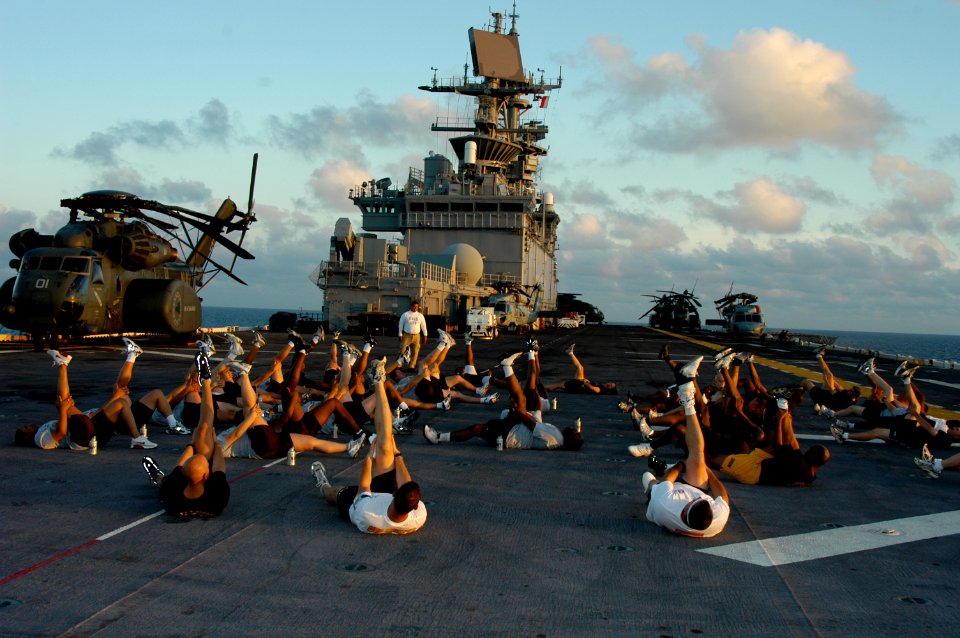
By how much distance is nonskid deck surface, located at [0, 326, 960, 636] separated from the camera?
4871 millimetres

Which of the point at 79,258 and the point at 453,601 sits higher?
the point at 79,258

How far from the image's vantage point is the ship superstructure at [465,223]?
48.8 metres

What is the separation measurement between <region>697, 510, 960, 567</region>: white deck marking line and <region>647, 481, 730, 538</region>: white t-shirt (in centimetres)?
25

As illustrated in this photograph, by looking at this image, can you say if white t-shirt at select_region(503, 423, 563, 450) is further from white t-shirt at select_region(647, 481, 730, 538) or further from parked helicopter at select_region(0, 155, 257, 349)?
parked helicopter at select_region(0, 155, 257, 349)

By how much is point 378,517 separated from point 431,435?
15.5ft

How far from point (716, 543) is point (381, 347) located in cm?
2710

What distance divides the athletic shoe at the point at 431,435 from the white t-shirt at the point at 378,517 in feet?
14.7

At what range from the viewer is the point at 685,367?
27.8 ft

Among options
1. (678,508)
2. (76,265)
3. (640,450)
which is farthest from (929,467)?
(76,265)

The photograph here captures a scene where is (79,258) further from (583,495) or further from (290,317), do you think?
(290,317)

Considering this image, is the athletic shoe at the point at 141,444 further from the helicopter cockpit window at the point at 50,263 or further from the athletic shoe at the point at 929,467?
the helicopter cockpit window at the point at 50,263

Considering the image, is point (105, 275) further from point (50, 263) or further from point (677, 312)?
point (677, 312)

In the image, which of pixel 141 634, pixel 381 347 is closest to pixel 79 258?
pixel 381 347

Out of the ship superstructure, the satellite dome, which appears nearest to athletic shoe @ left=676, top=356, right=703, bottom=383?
the ship superstructure
